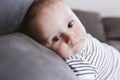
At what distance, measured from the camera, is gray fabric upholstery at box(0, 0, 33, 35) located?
35.4 inches

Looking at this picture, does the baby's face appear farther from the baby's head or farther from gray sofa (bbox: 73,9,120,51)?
gray sofa (bbox: 73,9,120,51)

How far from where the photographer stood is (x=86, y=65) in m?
1.05

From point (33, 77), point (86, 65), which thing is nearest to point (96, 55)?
point (86, 65)

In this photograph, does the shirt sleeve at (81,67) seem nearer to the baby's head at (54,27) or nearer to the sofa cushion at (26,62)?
the baby's head at (54,27)

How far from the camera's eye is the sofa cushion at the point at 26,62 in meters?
0.71

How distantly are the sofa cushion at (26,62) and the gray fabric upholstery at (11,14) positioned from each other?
50 mm

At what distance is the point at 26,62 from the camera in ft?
2.49

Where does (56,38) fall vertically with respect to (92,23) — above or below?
above

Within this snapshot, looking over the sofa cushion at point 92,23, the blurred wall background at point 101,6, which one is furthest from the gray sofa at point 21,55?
the blurred wall background at point 101,6

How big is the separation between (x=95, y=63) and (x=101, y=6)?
1.49 metres

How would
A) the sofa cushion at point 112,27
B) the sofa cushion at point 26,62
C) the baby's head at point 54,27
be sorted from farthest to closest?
1. the sofa cushion at point 112,27
2. the baby's head at point 54,27
3. the sofa cushion at point 26,62

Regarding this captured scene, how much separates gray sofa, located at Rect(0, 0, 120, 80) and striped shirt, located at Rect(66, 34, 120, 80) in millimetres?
134

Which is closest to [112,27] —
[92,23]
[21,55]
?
[92,23]

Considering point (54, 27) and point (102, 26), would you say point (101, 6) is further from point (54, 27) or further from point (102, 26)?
point (54, 27)
